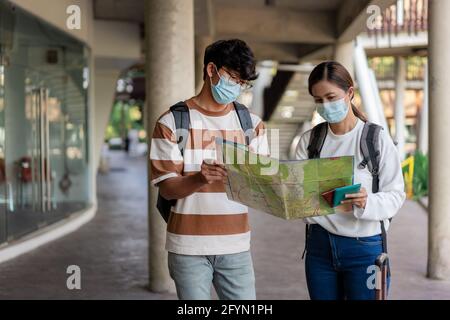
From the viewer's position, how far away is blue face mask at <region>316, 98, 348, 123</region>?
10.7 feet

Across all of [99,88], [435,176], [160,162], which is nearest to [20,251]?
[435,176]

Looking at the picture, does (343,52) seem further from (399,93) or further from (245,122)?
(245,122)

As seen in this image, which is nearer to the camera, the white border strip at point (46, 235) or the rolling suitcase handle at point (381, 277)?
the rolling suitcase handle at point (381, 277)

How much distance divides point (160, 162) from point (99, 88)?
16.9 m

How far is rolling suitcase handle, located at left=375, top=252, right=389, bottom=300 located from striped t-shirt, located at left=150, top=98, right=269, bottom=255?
63cm

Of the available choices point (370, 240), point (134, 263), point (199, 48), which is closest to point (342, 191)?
point (370, 240)

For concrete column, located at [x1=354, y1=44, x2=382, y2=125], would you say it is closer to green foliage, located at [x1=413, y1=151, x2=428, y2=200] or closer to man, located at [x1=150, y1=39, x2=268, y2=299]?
green foliage, located at [x1=413, y1=151, x2=428, y2=200]

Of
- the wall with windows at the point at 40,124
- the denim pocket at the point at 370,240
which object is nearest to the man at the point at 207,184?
the denim pocket at the point at 370,240

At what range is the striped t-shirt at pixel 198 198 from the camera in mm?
3125

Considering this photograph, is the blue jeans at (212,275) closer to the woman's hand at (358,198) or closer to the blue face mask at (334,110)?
the woman's hand at (358,198)

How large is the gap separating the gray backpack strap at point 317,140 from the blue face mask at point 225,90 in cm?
47

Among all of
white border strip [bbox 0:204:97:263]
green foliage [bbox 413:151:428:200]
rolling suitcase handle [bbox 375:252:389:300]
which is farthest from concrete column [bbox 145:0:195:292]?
green foliage [bbox 413:151:428:200]
